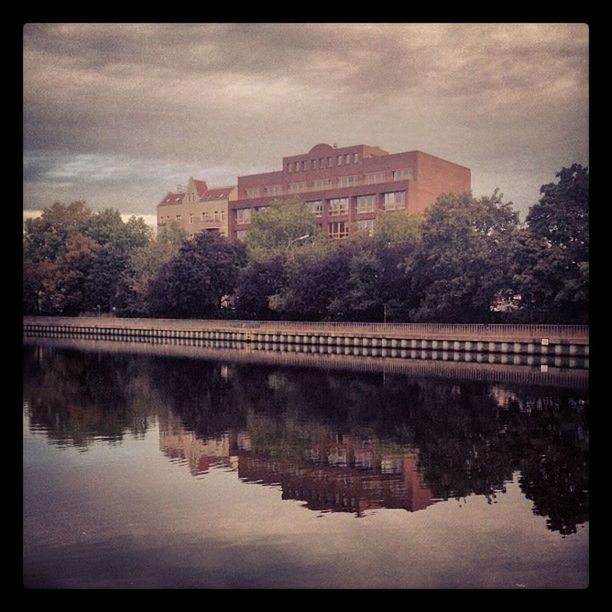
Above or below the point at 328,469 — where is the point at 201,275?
above

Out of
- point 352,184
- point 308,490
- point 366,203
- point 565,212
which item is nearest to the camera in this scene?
point 308,490

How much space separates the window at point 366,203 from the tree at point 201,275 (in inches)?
774

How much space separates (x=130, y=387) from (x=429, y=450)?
14.0 meters

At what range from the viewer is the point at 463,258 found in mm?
38469

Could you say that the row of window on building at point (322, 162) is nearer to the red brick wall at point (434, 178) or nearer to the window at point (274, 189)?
the window at point (274, 189)

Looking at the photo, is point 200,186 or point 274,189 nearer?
point 274,189

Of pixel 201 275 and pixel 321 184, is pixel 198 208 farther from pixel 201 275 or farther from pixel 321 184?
pixel 201 275

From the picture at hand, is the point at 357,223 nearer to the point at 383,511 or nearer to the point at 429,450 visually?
the point at 429,450

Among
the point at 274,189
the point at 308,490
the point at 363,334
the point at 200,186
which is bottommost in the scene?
the point at 308,490

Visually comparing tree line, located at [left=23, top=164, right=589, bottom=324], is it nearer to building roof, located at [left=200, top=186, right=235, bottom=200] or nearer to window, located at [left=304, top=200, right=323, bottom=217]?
window, located at [left=304, top=200, right=323, bottom=217]

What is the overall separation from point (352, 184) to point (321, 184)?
3644 millimetres

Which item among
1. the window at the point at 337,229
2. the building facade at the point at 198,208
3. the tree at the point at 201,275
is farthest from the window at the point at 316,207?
the tree at the point at 201,275

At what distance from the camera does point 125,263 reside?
68250 millimetres

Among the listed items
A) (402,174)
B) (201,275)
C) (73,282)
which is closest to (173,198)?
(73,282)
